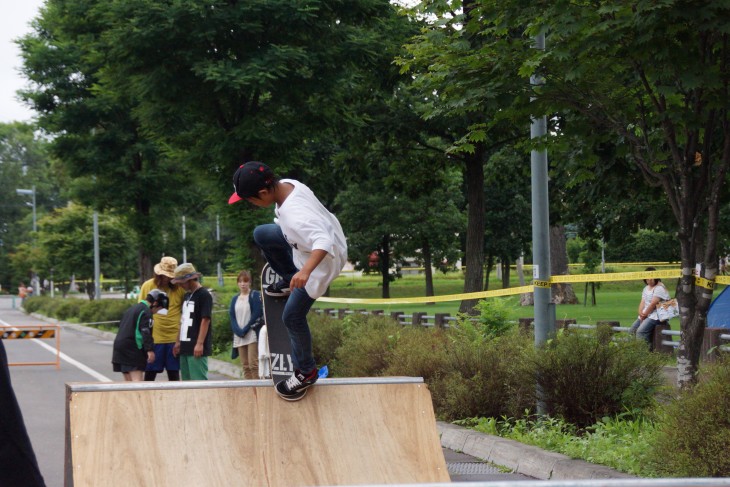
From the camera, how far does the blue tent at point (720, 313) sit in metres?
13.9

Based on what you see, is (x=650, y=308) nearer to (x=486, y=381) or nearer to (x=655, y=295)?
(x=655, y=295)

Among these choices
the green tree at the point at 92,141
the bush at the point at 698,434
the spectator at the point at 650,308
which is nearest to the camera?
the bush at the point at 698,434

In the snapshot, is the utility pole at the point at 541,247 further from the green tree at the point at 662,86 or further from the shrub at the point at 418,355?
the shrub at the point at 418,355

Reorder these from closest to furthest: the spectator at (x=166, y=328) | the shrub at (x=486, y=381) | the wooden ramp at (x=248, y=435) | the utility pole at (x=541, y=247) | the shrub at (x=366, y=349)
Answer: the wooden ramp at (x=248, y=435) < the shrub at (x=486, y=381) < the utility pole at (x=541, y=247) < the spectator at (x=166, y=328) < the shrub at (x=366, y=349)

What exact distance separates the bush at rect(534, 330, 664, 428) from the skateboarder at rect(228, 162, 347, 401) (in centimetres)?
382

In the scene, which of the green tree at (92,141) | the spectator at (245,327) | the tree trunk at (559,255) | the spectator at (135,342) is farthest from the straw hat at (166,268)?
the tree trunk at (559,255)

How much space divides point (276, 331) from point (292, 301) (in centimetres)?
83

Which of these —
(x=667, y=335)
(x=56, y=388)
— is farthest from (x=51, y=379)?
(x=667, y=335)

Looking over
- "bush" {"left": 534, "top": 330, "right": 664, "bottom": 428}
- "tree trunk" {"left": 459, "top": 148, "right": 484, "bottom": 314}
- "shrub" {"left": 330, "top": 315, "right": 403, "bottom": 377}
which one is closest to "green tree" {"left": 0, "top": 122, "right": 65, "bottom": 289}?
"tree trunk" {"left": 459, "top": 148, "right": 484, "bottom": 314}

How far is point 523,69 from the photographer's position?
816 centimetres

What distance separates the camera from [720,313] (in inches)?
566

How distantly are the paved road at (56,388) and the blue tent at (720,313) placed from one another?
6.28 meters

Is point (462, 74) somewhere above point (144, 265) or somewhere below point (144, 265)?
above

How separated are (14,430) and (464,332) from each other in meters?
9.72
